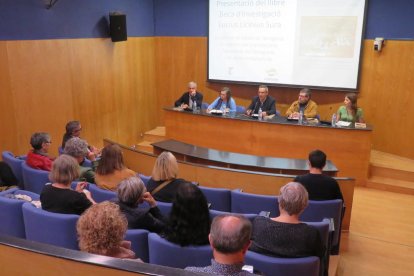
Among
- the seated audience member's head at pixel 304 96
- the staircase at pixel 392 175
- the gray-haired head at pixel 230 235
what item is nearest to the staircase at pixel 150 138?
the seated audience member's head at pixel 304 96

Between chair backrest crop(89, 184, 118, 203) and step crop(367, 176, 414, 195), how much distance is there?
4104 millimetres

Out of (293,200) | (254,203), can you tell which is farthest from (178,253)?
(254,203)

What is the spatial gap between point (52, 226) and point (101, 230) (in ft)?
2.87

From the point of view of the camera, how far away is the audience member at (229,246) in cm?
171

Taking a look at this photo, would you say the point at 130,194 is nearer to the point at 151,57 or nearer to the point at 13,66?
the point at 13,66

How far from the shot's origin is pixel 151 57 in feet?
28.3

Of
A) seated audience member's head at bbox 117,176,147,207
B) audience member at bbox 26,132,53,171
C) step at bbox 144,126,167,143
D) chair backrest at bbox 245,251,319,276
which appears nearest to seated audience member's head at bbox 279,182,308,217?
chair backrest at bbox 245,251,319,276

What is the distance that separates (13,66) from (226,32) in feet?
14.1

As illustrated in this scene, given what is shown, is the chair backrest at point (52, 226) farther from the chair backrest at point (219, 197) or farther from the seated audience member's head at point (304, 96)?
the seated audience member's head at point (304, 96)


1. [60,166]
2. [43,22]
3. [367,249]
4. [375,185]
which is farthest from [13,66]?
[375,185]

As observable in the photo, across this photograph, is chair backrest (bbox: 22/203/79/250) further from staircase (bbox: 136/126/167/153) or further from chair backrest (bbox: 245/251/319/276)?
staircase (bbox: 136/126/167/153)

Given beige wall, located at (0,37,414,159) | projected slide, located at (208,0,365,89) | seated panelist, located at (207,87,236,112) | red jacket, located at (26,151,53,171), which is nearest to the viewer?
red jacket, located at (26,151,53,171)

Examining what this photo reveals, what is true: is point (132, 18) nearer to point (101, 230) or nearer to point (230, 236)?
point (101, 230)

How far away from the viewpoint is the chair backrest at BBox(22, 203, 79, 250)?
8.53 ft
